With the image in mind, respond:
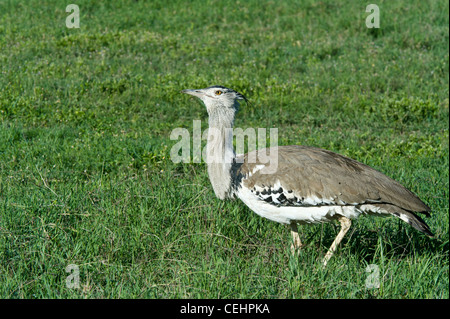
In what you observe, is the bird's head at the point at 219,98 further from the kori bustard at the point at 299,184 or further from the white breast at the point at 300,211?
the white breast at the point at 300,211

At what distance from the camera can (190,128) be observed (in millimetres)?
7688

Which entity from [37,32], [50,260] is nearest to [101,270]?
[50,260]

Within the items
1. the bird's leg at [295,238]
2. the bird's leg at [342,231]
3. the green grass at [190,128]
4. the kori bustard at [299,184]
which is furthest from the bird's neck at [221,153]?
the bird's leg at [342,231]

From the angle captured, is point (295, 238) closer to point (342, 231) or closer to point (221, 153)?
point (342, 231)

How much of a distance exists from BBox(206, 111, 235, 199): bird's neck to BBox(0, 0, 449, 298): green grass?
10.0 inches

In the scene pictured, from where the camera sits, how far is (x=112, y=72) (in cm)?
884

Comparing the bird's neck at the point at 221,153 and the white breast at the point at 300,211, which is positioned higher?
the bird's neck at the point at 221,153

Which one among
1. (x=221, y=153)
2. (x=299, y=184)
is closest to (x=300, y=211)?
(x=299, y=184)

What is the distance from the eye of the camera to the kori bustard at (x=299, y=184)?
421cm

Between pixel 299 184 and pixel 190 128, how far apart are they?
3554 millimetres

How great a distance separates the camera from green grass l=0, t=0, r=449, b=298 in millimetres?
3785

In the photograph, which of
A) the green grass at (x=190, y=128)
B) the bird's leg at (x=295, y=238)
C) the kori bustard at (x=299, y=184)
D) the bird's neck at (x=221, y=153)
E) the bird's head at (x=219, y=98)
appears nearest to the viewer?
the green grass at (x=190, y=128)

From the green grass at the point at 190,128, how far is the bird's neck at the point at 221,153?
255 millimetres

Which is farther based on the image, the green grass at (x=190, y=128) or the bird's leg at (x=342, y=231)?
the bird's leg at (x=342, y=231)
